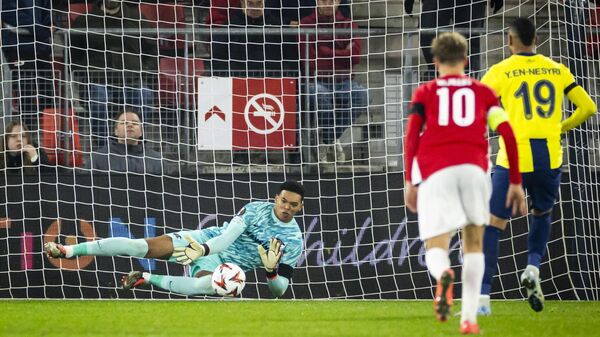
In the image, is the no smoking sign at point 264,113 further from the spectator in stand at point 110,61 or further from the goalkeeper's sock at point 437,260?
the goalkeeper's sock at point 437,260

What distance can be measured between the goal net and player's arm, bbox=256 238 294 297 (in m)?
1.07

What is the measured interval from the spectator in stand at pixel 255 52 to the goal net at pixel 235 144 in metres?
0.02

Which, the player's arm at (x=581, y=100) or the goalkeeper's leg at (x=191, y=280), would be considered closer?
the player's arm at (x=581, y=100)

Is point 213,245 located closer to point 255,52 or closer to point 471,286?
point 255,52

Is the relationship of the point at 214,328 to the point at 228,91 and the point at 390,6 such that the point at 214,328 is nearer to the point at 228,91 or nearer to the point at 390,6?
the point at 228,91

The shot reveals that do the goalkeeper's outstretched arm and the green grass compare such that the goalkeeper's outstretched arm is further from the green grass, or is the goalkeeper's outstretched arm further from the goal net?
the goal net

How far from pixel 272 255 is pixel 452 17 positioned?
350 cm


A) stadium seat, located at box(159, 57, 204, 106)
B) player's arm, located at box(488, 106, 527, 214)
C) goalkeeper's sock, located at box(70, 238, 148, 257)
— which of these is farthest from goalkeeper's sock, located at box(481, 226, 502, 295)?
stadium seat, located at box(159, 57, 204, 106)

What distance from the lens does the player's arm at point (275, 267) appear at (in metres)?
9.34

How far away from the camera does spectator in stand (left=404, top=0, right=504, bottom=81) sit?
11.2m

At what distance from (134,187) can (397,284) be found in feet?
8.21

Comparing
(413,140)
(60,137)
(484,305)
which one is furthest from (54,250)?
(413,140)

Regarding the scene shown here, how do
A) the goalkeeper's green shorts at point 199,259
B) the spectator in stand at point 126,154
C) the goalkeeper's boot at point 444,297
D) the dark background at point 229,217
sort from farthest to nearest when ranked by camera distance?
the spectator in stand at point 126,154 < the dark background at point 229,217 < the goalkeeper's green shorts at point 199,259 < the goalkeeper's boot at point 444,297

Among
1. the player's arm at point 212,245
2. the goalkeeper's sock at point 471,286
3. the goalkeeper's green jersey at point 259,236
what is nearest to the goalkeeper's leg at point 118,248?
the player's arm at point 212,245
